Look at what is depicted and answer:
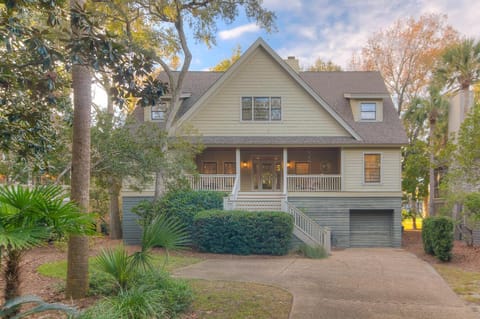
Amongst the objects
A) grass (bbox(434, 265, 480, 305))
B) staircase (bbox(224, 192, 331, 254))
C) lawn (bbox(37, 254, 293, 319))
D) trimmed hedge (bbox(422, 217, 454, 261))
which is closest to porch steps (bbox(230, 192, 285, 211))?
staircase (bbox(224, 192, 331, 254))

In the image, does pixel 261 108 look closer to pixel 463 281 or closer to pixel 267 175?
pixel 267 175

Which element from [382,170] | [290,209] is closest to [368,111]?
[382,170]

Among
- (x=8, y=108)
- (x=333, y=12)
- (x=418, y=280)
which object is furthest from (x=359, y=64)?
(x=8, y=108)

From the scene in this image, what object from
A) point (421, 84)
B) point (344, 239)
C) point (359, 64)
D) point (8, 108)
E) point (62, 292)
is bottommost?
point (344, 239)

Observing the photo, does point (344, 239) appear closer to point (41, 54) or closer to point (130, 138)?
point (130, 138)

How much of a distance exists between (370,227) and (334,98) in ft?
23.9

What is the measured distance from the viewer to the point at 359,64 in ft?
89.0

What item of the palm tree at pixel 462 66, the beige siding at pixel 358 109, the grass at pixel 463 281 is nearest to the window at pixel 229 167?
the beige siding at pixel 358 109

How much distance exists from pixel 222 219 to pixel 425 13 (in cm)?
2180

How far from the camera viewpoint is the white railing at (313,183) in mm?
16625

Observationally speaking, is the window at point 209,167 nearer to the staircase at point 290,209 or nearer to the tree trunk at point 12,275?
the staircase at point 290,209

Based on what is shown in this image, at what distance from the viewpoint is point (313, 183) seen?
1697 centimetres

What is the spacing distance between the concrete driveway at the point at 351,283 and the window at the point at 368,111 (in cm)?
817

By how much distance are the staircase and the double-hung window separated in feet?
14.5
